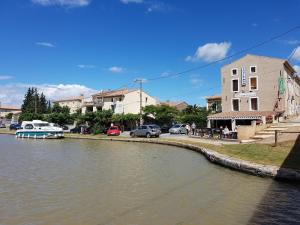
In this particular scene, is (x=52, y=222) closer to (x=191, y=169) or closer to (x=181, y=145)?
(x=191, y=169)

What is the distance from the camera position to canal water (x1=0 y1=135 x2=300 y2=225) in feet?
35.6

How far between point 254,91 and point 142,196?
3857 centimetres

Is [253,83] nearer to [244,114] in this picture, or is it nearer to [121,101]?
[244,114]

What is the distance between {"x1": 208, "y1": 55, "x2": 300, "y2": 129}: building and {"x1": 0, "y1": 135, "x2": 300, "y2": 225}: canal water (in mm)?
28482

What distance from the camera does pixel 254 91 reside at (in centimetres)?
4903

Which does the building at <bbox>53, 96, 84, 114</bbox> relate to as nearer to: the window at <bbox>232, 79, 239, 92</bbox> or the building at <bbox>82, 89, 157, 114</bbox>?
the building at <bbox>82, 89, 157, 114</bbox>

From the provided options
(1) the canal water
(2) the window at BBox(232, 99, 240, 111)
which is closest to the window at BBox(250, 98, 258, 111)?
(2) the window at BBox(232, 99, 240, 111)

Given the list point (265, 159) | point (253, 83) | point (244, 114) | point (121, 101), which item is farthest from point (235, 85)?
point (121, 101)

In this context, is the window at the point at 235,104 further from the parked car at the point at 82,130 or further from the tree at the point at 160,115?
the parked car at the point at 82,130

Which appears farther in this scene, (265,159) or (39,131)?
(39,131)

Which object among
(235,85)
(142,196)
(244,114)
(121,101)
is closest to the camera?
(142,196)

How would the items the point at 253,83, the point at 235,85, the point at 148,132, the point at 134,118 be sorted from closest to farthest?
the point at 148,132
the point at 253,83
the point at 235,85
the point at 134,118

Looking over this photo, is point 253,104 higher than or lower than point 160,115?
higher

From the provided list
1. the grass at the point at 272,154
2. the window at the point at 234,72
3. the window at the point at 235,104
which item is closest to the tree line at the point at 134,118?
the window at the point at 235,104
